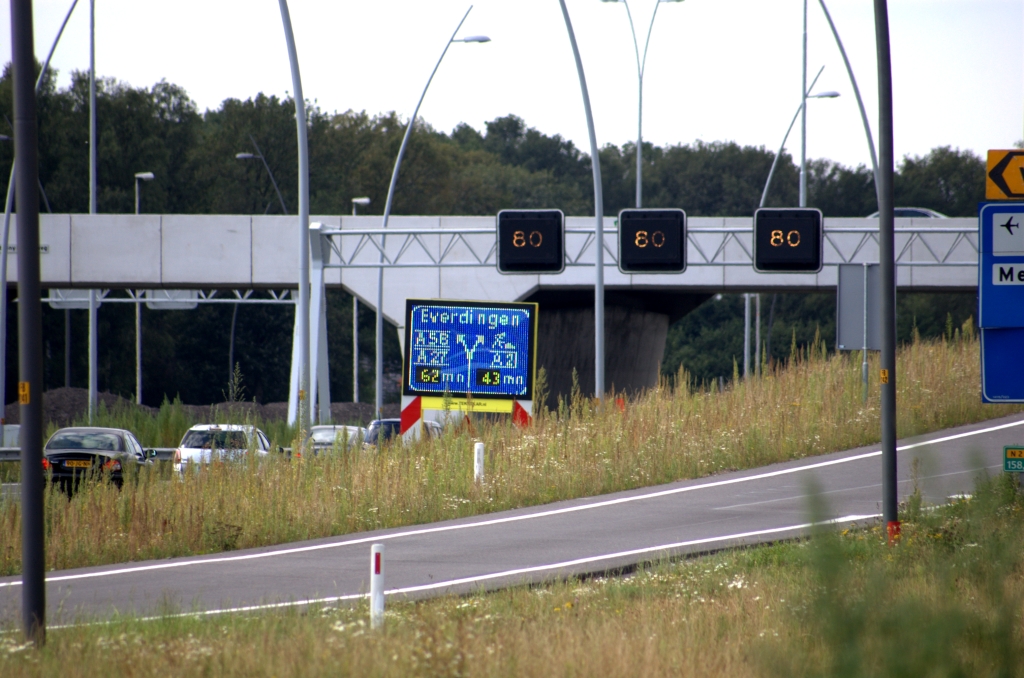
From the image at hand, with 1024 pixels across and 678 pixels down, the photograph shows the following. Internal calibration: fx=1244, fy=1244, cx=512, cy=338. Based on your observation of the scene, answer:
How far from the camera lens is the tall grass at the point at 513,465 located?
1323cm

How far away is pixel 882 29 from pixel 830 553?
29.6 feet

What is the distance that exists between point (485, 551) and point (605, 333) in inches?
1242

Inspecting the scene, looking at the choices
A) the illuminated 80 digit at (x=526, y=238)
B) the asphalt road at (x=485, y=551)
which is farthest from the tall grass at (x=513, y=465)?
the illuminated 80 digit at (x=526, y=238)

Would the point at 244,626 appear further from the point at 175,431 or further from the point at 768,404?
the point at 175,431

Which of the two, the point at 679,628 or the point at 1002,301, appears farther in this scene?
the point at 1002,301

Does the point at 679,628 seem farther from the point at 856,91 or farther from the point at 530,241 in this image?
the point at 856,91

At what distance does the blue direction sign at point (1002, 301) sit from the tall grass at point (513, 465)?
2344 mm

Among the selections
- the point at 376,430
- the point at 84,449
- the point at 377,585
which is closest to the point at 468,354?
the point at 376,430

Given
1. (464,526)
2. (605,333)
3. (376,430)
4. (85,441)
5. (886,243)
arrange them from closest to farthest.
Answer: (886,243), (464,526), (85,441), (376,430), (605,333)

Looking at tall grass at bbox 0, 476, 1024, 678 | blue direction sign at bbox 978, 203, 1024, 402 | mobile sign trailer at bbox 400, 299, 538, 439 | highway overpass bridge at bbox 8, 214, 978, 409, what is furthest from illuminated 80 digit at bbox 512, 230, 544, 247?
tall grass at bbox 0, 476, 1024, 678

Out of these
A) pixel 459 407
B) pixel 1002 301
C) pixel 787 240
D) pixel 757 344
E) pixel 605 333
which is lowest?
pixel 459 407

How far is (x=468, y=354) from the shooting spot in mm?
21031

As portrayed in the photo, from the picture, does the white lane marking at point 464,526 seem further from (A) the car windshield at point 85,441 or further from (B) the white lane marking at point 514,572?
(A) the car windshield at point 85,441

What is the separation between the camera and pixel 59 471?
18.6 meters
